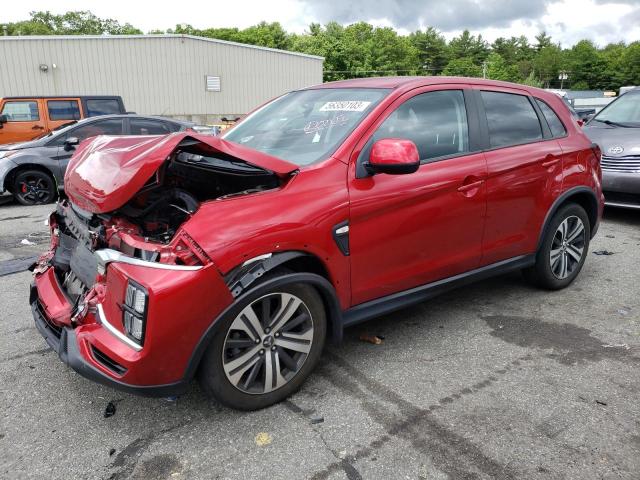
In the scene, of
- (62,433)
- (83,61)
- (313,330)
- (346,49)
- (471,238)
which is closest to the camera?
(62,433)

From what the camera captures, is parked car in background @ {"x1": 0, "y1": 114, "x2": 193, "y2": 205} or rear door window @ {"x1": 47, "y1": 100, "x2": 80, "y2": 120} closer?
parked car in background @ {"x1": 0, "y1": 114, "x2": 193, "y2": 205}

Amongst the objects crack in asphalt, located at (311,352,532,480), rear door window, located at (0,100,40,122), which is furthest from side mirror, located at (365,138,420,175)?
rear door window, located at (0,100,40,122)

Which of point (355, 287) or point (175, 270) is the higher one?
point (175, 270)

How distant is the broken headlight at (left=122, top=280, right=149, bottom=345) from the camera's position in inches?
88.2

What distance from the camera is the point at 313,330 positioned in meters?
2.78

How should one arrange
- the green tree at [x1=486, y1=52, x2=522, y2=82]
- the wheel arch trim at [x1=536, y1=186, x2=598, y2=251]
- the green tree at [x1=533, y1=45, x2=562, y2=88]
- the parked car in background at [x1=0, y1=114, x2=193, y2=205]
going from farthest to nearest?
the green tree at [x1=533, y1=45, x2=562, y2=88] → the green tree at [x1=486, y1=52, x2=522, y2=82] → the parked car in background at [x1=0, y1=114, x2=193, y2=205] → the wheel arch trim at [x1=536, y1=186, x2=598, y2=251]

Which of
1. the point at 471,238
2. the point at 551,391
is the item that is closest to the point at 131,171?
the point at 471,238

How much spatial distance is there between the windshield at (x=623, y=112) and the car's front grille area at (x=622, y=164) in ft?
3.04

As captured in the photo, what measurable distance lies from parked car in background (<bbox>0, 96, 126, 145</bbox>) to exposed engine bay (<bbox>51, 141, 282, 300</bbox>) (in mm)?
9373

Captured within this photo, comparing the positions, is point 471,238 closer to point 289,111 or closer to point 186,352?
point 289,111

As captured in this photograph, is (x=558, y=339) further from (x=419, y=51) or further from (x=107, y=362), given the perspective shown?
(x=419, y=51)

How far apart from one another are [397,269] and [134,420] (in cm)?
171

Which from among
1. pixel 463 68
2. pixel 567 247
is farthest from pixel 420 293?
pixel 463 68

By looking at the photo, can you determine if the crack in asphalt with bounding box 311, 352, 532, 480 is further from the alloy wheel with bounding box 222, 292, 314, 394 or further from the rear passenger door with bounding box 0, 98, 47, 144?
the rear passenger door with bounding box 0, 98, 47, 144
